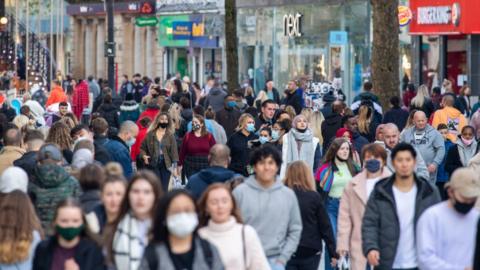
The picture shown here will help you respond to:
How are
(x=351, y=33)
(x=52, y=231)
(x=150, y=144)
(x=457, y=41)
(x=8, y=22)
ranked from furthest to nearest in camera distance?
(x=8, y=22)
(x=351, y=33)
(x=457, y=41)
(x=150, y=144)
(x=52, y=231)

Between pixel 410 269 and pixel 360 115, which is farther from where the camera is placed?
pixel 360 115

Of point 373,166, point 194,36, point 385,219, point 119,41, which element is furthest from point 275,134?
point 119,41

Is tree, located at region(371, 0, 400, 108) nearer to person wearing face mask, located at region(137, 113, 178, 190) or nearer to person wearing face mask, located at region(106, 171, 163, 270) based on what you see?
person wearing face mask, located at region(137, 113, 178, 190)

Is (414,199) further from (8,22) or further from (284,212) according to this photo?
(8,22)

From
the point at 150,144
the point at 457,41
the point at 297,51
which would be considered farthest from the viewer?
the point at 297,51

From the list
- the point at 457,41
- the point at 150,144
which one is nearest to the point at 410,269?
the point at 150,144

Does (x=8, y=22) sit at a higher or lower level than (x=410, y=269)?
higher

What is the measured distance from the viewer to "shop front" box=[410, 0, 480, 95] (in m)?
38.0

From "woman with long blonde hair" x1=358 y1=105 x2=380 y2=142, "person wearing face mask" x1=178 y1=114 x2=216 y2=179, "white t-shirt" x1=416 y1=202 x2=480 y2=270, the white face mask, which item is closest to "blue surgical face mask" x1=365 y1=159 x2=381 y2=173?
"white t-shirt" x1=416 y1=202 x2=480 y2=270

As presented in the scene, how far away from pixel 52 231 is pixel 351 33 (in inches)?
1334

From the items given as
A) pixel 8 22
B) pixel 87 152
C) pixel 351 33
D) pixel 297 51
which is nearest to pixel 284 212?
pixel 87 152

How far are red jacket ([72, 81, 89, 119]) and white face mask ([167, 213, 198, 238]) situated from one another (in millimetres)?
27412

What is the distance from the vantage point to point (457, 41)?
1586 inches

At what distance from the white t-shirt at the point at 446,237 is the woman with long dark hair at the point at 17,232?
263 cm
